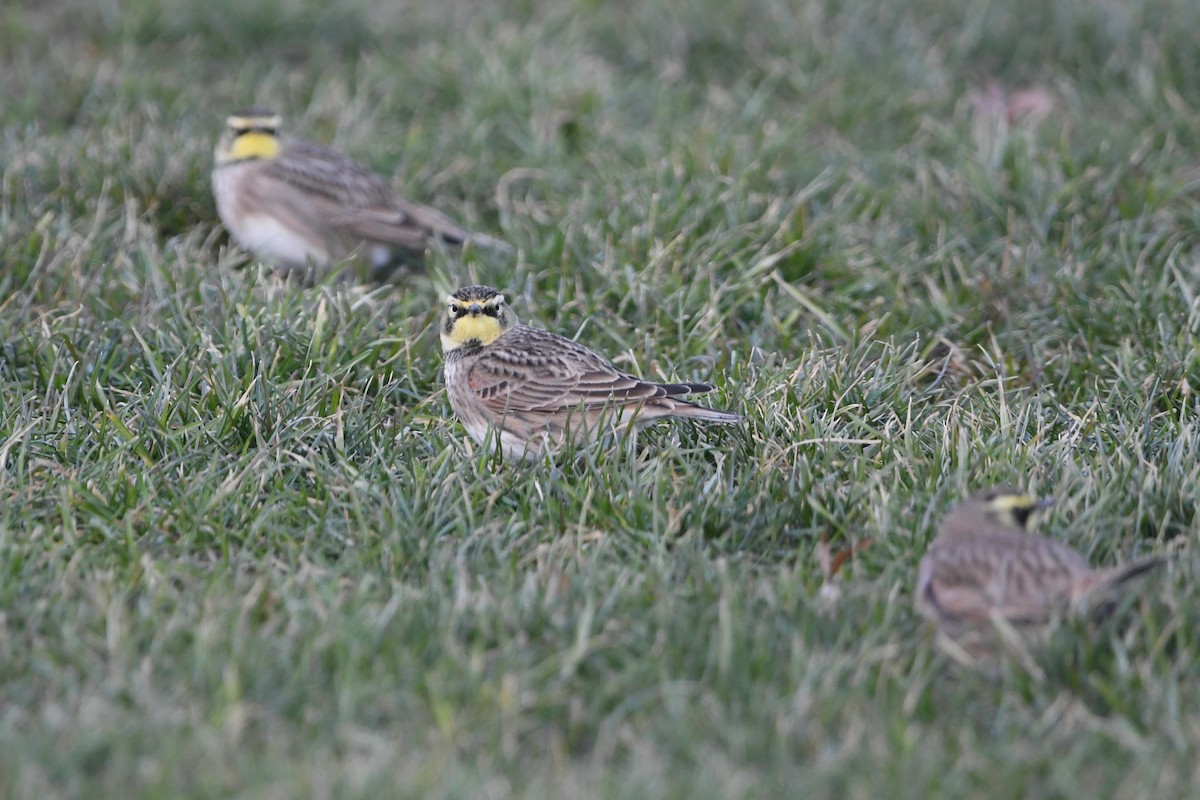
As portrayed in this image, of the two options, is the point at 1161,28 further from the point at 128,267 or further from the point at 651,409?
the point at 128,267

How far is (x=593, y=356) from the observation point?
20.7 ft

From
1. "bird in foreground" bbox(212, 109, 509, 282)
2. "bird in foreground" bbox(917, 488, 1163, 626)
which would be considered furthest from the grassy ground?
"bird in foreground" bbox(212, 109, 509, 282)

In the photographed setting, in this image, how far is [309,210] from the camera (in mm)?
8547

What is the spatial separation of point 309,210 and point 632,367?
2618 millimetres

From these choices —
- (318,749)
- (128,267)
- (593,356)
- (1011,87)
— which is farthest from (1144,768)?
(1011,87)

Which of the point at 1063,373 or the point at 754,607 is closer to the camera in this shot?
the point at 754,607

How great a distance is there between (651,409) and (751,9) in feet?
19.7

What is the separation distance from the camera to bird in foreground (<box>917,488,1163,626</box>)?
4535mm

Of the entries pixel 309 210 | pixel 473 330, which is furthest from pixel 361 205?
pixel 473 330

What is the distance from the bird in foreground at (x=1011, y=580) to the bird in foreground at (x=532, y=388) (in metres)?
1.27

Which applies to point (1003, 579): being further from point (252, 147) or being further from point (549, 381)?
point (252, 147)

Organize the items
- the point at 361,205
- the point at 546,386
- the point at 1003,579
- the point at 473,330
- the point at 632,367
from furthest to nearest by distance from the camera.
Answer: the point at 361,205
the point at 632,367
the point at 473,330
the point at 546,386
the point at 1003,579

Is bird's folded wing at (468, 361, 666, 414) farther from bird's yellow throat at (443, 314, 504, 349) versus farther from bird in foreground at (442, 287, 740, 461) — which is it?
bird's yellow throat at (443, 314, 504, 349)

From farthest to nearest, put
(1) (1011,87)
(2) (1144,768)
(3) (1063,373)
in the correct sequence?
(1) (1011,87) → (3) (1063,373) → (2) (1144,768)
